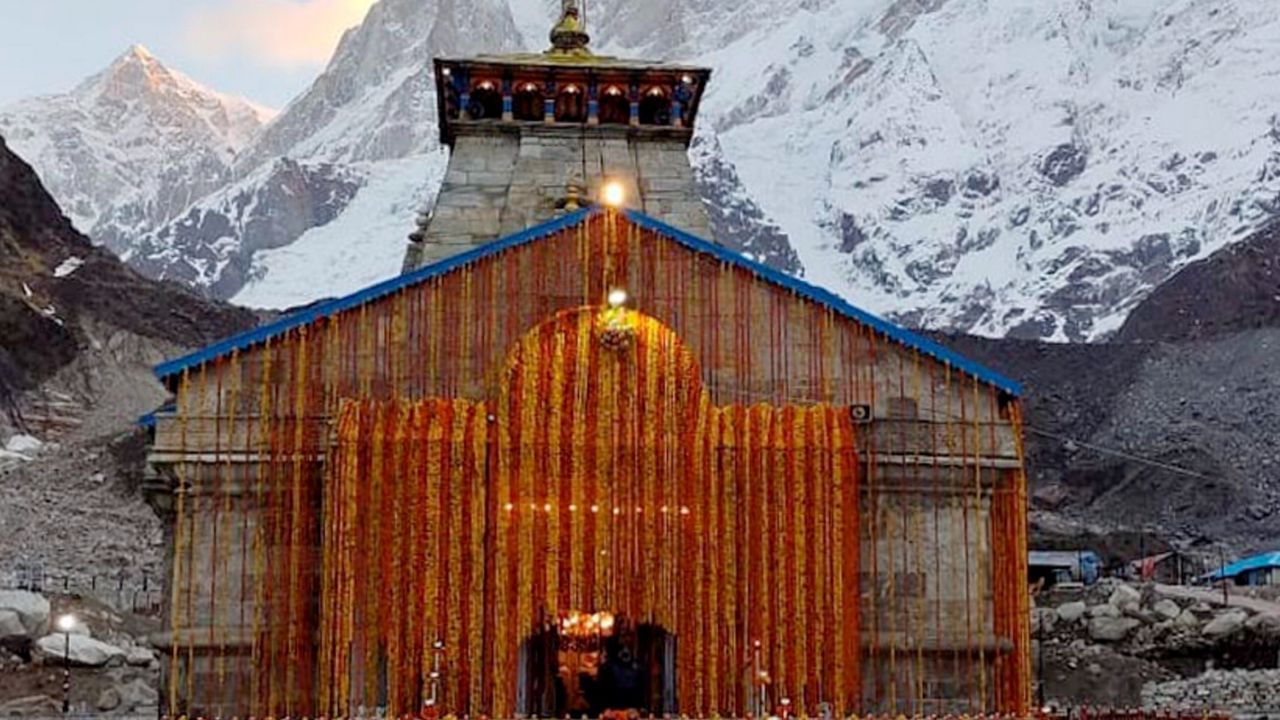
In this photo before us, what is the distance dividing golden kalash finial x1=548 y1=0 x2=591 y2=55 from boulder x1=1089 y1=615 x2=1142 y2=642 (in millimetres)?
26024

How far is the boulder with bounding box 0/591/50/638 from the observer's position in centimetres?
5709

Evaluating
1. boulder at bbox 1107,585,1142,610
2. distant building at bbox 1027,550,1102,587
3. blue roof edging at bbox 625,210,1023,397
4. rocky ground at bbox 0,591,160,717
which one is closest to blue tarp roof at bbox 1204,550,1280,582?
distant building at bbox 1027,550,1102,587

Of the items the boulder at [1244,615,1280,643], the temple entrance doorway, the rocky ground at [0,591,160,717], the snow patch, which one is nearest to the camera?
the temple entrance doorway

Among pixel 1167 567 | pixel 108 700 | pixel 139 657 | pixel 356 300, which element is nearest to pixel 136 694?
pixel 108 700

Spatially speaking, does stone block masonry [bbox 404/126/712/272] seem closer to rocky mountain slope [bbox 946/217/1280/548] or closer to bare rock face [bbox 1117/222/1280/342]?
rocky mountain slope [bbox 946/217/1280/548]

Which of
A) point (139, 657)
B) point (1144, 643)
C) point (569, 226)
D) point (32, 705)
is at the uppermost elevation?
point (569, 226)

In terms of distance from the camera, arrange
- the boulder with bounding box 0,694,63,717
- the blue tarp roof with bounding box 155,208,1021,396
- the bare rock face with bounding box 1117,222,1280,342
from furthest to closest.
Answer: the bare rock face with bounding box 1117,222,1280,342
the boulder with bounding box 0,694,63,717
the blue tarp roof with bounding box 155,208,1021,396

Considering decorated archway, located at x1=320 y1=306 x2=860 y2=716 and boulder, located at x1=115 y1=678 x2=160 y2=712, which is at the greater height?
decorated archway, located at x1=320 y1=306 x2=860 y2=716

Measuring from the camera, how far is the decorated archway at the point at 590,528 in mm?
26969

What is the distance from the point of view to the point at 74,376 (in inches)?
4555

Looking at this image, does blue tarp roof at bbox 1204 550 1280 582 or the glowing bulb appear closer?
the glowing bulb

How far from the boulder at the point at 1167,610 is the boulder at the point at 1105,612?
1.09 meters

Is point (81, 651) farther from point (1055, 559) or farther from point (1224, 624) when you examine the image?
point (1055, 559)

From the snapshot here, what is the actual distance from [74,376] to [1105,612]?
7670cm
